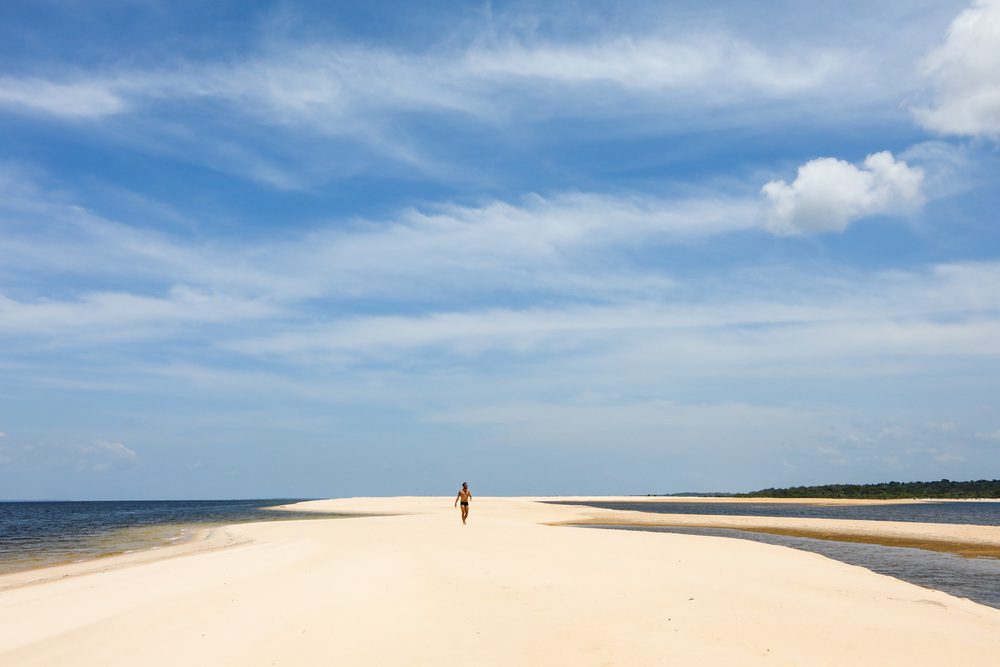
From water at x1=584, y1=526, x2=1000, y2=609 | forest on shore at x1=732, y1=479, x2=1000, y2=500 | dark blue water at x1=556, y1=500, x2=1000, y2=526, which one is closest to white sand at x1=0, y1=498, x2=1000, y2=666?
water at x1=584, y1=526, x2=1000, y2=609

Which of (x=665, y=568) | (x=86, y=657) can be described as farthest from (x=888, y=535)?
(x=86, y=657)

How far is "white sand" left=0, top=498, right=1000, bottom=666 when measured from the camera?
410 inches

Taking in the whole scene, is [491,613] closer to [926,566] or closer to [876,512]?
[926,566]

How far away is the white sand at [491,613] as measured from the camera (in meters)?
10.4

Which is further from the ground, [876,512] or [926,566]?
[926,566]

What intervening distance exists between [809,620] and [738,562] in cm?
906

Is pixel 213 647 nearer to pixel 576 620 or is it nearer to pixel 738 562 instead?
pixel 576 620

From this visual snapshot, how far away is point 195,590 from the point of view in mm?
16125

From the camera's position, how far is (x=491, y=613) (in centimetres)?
1290

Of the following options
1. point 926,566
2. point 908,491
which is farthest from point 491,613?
point 908,491

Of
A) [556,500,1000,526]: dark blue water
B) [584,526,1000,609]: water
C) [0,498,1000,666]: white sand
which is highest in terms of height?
[0,498,1000,666]: white sand

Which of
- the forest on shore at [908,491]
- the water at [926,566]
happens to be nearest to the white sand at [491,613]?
the water at [926,566]

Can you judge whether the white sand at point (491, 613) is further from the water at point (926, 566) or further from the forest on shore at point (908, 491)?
the forest on shore at point (908, 491)

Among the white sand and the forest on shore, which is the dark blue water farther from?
the forest on shore
